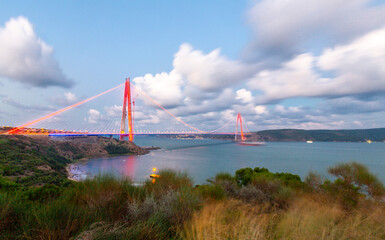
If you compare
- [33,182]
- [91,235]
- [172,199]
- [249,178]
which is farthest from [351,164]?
[33,182]

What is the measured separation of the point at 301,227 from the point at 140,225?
9.51 feet

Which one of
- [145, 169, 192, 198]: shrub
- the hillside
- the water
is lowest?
the water

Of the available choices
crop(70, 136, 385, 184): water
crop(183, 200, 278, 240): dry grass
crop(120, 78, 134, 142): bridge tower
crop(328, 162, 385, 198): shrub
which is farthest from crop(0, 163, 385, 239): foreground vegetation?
crop(120, 78, 134, 142): bridge tower

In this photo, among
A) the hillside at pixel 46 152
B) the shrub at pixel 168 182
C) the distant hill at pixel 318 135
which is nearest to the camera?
the shrub at pixel 168 182

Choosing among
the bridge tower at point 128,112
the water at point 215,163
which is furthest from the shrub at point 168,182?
the bridge tower at point 128,112

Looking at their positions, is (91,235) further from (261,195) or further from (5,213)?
(261,195)

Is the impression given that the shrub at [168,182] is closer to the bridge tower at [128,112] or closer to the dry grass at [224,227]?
the dry grass at [224,227]

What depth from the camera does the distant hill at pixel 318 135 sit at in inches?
6841

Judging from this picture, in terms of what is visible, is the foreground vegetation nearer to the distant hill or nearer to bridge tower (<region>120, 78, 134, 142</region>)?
bridge tower (<region>120, 78, 134, 142</region>)

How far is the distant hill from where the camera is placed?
6841 inches

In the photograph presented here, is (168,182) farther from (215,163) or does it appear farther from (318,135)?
(318,135)

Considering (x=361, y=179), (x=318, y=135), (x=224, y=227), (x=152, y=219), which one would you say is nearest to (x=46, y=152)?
(x=152, y=219)

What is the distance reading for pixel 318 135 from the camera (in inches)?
6988

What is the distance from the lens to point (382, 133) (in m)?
172
